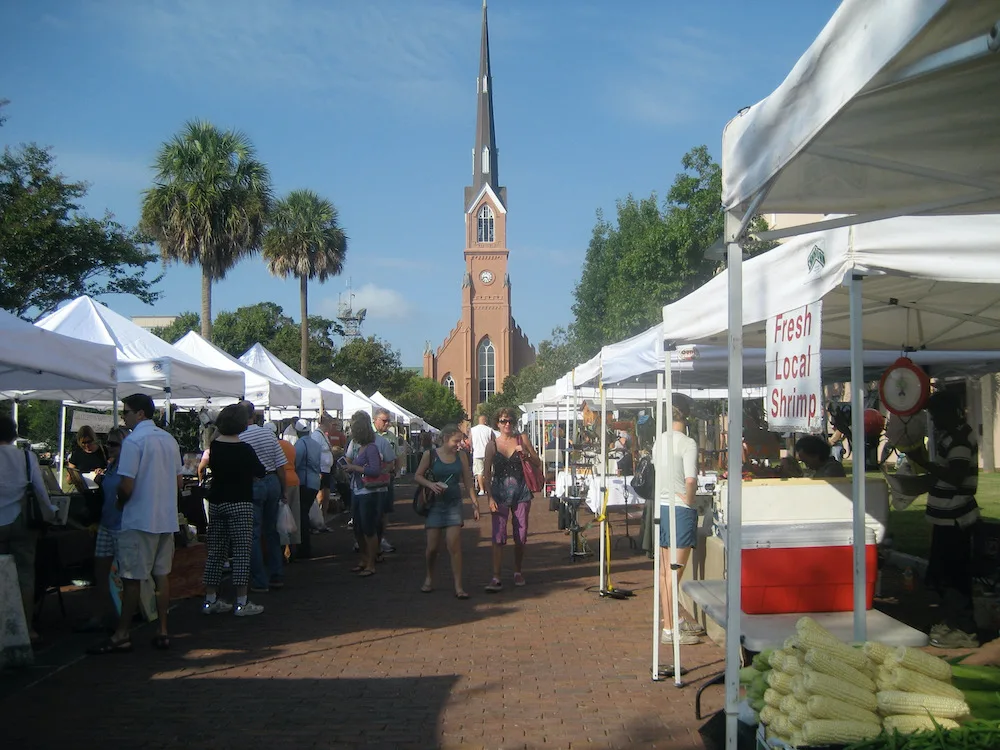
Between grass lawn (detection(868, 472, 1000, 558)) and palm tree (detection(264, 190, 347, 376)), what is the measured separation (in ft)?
85.8

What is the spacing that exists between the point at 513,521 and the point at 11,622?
17.0 feet

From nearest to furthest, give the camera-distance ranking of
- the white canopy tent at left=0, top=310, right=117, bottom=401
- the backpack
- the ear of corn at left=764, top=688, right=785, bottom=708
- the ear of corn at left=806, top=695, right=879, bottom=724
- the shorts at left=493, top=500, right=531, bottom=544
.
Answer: the ear of corn at left=806, top=695, right=879, bottom=724, the ear of corn at left=764, top=688, right=785, bottom=708, the white canopy tent at left=0, top=310, right=117, bottom=401, the backpack, the shorts at left=493, top=500, right=531, bottom=544

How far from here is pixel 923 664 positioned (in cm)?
299

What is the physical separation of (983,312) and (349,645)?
5.51 meters

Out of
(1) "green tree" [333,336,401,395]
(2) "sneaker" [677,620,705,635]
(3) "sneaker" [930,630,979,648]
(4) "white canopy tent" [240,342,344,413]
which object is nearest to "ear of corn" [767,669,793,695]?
(3) "sneaker" [930,630,979,648]

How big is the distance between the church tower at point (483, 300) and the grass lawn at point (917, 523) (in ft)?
257

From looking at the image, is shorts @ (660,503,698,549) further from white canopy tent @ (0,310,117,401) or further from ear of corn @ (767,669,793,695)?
white canopy tent @ (0,310,117,401)

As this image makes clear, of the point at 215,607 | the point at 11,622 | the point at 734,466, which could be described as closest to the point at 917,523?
the point at 215,607

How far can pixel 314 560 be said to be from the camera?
12969 millimetres

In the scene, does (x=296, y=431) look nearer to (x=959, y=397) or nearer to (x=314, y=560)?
(x=314, y=560)

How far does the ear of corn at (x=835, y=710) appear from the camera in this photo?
288cm

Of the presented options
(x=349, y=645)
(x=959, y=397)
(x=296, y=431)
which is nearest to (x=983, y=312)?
(x=959, y=397)

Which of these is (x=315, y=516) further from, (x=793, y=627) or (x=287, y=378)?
(x=793, y=627)

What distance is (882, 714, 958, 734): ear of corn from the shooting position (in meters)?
2.76
